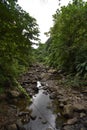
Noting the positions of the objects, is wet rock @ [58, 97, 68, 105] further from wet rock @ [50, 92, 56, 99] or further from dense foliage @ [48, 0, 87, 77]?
dense foliage @ [48, 0, 87, 77]

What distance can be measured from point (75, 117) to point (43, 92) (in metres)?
3.71

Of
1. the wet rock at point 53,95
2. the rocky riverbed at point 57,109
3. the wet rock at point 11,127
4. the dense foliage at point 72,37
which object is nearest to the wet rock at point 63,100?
the rocky riverbed at point 57,109

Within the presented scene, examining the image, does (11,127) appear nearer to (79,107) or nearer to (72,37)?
(79,107)

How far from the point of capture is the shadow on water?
18.5 ft

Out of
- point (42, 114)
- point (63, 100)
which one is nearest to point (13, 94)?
point (42, 114)

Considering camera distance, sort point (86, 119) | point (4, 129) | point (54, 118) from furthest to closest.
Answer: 1. point (54, 118)
2. point (86, 119)
3. point (4, 129)

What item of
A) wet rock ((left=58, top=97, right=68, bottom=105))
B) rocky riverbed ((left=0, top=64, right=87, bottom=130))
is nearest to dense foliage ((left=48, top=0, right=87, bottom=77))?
rocky riverbed ((left=0, top=64, right=87, bottom=130))

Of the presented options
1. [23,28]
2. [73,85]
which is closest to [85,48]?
[73,85]

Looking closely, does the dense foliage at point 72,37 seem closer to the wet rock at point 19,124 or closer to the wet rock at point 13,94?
the wet rock at point 13,94

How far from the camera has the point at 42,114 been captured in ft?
21.9

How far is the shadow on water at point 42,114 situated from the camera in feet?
18.5

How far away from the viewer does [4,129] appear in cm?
506

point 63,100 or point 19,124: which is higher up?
point 63,100

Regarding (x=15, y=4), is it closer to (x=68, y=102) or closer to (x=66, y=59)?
(x=68, y=102)
